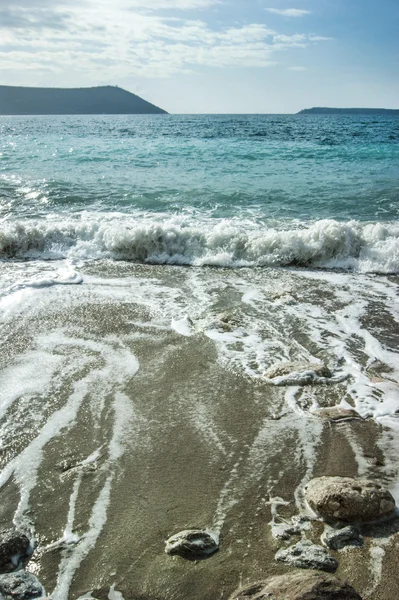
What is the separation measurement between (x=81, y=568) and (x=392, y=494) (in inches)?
84.9

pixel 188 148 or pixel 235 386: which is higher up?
pixel 188 148

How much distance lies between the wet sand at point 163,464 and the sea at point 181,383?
0.01m

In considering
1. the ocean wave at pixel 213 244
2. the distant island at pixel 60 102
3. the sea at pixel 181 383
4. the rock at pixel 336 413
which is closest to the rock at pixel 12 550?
the sea at pixel 181 383

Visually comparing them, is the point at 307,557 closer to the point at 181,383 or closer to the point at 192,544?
the point at 192,544

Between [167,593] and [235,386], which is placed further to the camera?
[235,386]

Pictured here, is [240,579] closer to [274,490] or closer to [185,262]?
[274,490]

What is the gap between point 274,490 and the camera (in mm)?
3500

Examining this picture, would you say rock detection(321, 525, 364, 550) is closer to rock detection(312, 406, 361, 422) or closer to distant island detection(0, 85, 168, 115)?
rock detection(312, 406, 361, 422)

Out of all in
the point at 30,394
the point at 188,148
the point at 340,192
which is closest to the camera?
the point at 30,394

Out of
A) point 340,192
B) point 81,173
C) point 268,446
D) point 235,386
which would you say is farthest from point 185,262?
point 81,173

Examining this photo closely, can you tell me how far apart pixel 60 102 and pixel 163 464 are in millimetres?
166244

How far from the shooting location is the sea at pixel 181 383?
10.2 feet

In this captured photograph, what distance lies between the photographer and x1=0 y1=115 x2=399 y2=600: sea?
10.2 ft

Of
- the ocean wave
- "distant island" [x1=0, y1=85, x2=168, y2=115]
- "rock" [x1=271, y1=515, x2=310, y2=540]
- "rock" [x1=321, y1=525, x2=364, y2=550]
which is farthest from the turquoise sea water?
"distant island" [x1=0, y1=85, x2=168, y2=115]
